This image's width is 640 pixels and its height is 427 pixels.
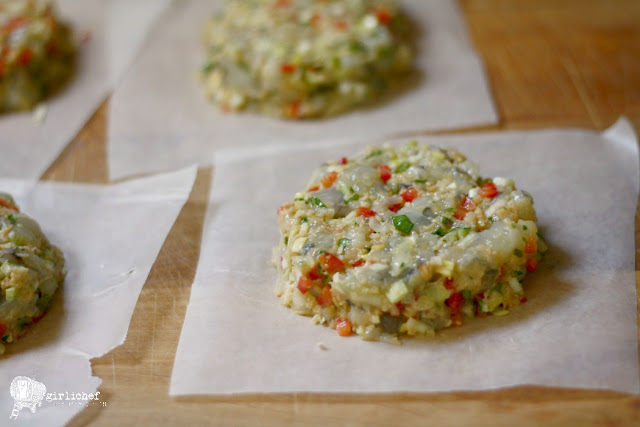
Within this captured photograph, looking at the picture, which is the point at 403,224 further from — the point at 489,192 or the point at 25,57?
the point at 25,57

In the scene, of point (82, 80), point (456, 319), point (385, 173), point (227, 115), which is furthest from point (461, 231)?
point (82, 80)

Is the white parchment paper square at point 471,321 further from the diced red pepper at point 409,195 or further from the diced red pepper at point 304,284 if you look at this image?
the diced red pepper at point 409,195

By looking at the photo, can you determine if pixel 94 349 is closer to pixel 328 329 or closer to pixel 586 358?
pixel 328 329

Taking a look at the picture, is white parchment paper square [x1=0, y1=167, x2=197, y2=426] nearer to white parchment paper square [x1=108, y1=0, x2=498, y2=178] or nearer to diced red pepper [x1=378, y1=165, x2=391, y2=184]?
white parchment paper square [x1=108, y1=0, x2=498, y2=178]

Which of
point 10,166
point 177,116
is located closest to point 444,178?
point 177,116

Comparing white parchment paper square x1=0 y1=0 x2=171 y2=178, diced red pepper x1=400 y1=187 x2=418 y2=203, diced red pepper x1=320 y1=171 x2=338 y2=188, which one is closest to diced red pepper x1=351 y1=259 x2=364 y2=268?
diced red pepper x1=400 y1=187 x2=418 y2=203

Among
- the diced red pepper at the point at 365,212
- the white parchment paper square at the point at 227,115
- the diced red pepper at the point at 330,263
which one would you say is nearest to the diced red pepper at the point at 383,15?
the white parchment paper square at the point at 227,115
